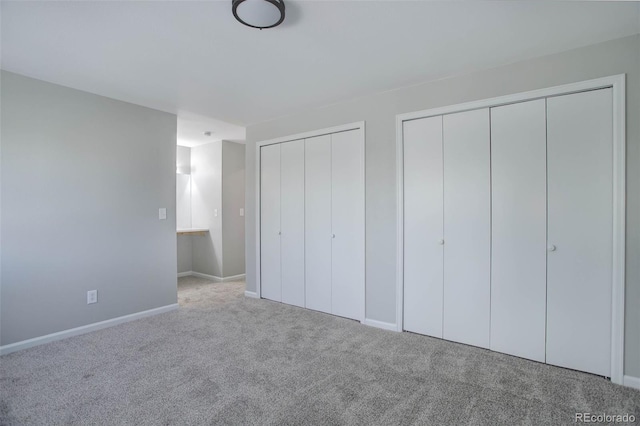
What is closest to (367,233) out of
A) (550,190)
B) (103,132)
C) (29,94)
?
(550,190)

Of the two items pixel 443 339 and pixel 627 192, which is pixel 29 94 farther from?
pixel 627 192

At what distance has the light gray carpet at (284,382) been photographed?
1908mm

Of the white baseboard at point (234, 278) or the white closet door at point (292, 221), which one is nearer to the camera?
the white closet door at point (292, 221)

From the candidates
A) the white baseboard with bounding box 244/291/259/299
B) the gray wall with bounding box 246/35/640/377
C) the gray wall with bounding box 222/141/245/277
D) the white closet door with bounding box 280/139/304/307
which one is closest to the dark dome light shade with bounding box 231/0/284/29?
the gray wall with bounding box 246/35/640/377

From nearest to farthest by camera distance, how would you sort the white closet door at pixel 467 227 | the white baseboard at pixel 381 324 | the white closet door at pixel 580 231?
the white closet door at pixel 580 231, the white closet door at pixel 467 227, the white baseboard at pixel 381 324

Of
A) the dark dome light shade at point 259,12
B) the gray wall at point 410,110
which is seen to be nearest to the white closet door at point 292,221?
the gray wall at point 410,110

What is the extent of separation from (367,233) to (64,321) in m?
3.02

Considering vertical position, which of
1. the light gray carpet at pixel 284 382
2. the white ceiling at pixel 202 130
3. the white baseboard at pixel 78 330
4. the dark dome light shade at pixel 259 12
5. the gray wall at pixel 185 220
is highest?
the white ceiling at pixel 202 130

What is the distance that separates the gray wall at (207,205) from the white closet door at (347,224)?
2.52 metres

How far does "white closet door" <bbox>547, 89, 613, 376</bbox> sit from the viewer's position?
2.30 meters

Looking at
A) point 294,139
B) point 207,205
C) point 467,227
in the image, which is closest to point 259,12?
point 294,139

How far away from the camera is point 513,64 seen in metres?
2.63

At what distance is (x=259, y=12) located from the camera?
1862 millimetres

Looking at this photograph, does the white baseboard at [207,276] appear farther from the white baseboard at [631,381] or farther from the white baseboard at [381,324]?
the white baseboard at [631,381]
